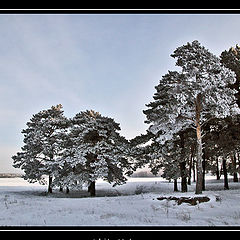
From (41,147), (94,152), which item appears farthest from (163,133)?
(41,147)

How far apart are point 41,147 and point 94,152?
7.08m

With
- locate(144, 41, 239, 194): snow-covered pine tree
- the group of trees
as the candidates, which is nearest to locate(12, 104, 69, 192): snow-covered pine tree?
the group of trees

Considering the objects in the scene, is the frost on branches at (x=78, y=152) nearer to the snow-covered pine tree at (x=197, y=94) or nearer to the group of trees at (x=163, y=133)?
the group of trees at (x=163, y=133)

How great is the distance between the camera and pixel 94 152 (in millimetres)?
21766

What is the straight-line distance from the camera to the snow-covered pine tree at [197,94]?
1551 cm

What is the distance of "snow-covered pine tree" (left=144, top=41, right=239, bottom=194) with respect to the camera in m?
15.5

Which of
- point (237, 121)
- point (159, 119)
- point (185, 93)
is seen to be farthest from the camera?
point (237, 121)

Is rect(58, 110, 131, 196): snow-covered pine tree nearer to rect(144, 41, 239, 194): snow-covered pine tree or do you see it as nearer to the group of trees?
the group of trees

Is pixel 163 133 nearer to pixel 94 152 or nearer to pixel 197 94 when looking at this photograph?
pixel 197 94
